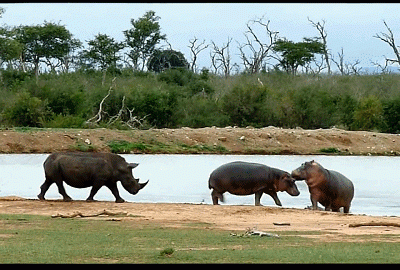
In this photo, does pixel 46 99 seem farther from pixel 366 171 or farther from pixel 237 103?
pixel 366 171

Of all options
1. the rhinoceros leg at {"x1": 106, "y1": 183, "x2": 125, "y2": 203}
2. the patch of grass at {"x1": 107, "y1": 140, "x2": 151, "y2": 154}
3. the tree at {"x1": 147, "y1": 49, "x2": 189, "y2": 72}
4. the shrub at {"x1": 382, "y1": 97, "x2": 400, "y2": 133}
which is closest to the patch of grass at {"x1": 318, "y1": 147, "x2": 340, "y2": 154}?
the patch of grass at {"x1": 107, "y1": 140, "x2": 151, "y2": 154}

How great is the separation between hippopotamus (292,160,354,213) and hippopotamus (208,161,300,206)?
2.32ft

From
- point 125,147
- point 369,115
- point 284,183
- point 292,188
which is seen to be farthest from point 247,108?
point 284,183

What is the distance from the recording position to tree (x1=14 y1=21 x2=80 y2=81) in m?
57.4

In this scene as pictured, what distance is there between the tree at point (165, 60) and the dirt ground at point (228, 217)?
160 feet

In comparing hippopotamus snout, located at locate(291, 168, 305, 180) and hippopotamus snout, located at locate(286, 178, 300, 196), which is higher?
hippopotamus snout, located at locate(291, 168, 305, 180)

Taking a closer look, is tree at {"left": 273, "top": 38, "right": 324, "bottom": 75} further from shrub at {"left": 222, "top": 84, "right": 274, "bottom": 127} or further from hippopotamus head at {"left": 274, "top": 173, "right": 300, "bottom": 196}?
hippopotamus head at {"left": 274, "top": 173, "right": 300, "bottom": 196}

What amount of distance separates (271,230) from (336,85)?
143 feet

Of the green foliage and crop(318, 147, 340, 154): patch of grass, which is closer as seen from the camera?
crop(318, 147, 340, 154): patch of grass

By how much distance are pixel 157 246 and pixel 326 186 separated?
7.15 metres

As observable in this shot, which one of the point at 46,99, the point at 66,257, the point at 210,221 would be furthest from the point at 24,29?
the point at 66,257

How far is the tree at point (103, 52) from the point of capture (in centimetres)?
5975

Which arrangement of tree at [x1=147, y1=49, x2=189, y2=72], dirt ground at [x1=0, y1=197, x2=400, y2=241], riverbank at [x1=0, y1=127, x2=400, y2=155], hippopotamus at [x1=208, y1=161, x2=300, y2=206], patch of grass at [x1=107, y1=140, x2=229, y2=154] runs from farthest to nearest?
tree at [x1=147, y1=49, x2=189, y2=72] < patch of grass at [x1=107, y1=140, x2=229, y2=154] < riverbank at [x1=0, y1=127, x2=400, y2=155] < hippopotamus at [x1=208, y1=161, x2=300, y2=206] < dirt ground at [x1=0, y1=197, x2=400, y2=241]

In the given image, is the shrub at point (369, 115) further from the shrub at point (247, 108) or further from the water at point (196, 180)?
the water at point (196, 180)
